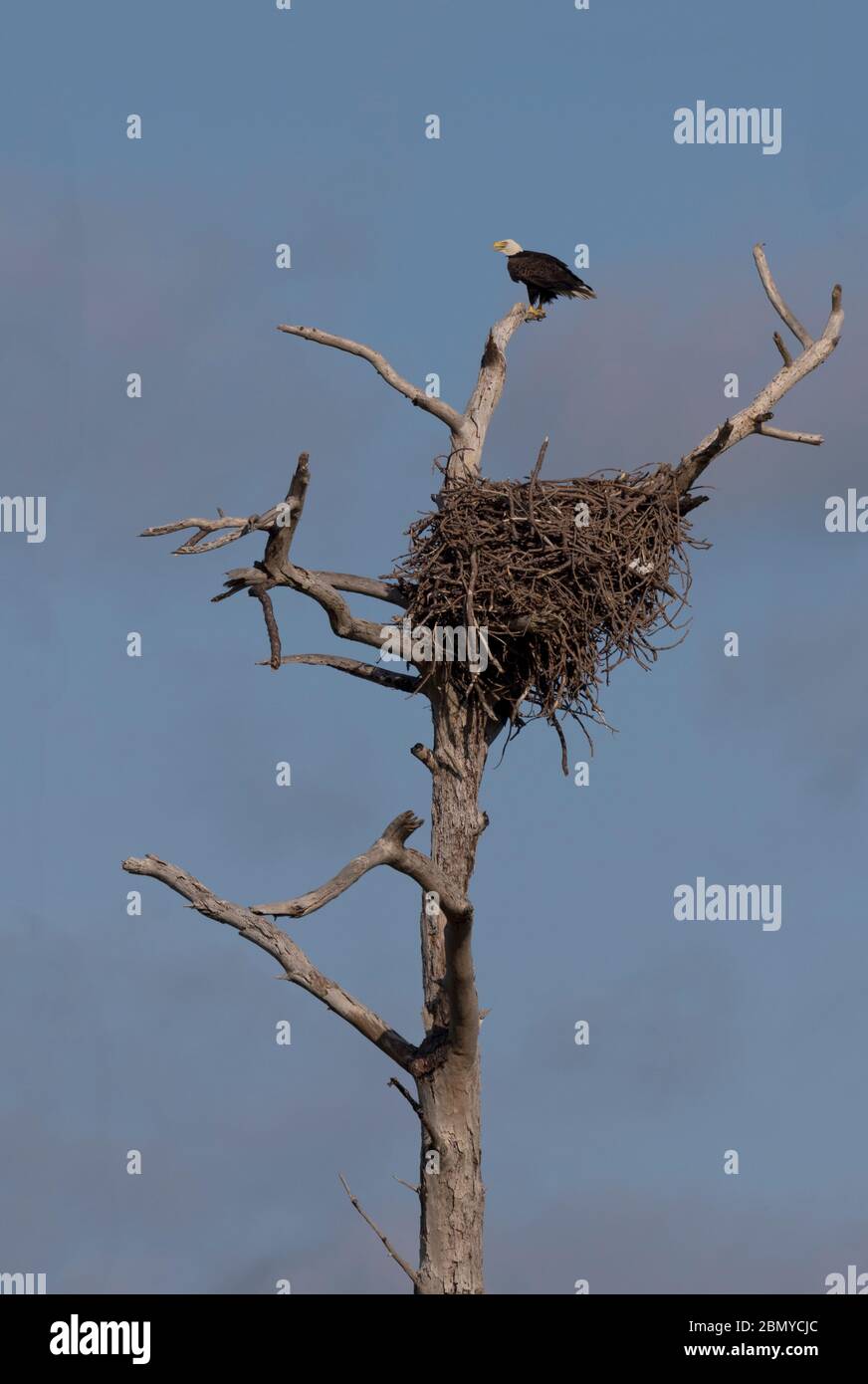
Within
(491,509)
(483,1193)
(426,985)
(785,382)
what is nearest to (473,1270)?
(483,1193)

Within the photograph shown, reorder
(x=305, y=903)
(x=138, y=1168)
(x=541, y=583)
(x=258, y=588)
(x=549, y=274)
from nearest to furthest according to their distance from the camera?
(x=305, y=903) < (x=258, y=588) < (x=541, y=583) < (x=138, y=1168) < (x=549, y=274)

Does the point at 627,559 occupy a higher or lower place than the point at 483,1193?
higher

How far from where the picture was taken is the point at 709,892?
13.0m

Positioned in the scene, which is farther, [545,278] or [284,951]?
[545,278]

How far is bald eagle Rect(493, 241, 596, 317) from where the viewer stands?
15305 mm

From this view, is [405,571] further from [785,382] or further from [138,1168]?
[138,1168]

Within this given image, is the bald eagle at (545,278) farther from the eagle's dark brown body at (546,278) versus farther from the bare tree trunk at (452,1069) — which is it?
the bare tree trunk at (452,1069)

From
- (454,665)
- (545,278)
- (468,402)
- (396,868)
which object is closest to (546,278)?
(545,278)

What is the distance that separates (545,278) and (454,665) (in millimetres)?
4474

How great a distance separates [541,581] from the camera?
11883 mm

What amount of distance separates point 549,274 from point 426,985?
605cm

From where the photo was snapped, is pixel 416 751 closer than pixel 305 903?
No

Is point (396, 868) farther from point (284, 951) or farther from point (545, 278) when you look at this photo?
point (545, 278)

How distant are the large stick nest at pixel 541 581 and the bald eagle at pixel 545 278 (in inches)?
131
